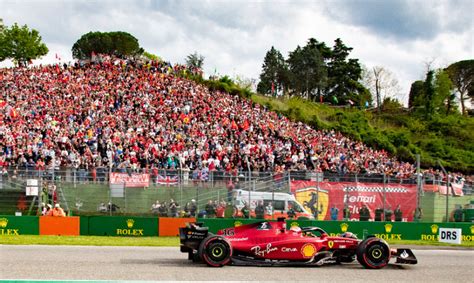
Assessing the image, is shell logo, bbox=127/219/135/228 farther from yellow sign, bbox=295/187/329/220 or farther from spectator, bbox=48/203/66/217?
yellow sign, bbox=295/187/329/220

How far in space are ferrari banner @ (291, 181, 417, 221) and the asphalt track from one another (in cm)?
796

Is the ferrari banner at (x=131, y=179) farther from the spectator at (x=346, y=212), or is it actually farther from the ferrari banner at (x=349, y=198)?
the spectator at (x=346, y=212)

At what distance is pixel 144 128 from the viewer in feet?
119

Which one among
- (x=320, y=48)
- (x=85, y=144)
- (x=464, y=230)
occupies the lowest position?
(x=464, y=230)

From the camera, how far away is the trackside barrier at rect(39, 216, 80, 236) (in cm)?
2192

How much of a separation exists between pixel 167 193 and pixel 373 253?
11.6 m

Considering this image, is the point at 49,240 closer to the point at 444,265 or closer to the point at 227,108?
the point at 444,265

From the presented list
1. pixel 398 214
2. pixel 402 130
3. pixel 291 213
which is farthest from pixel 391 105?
pixel 291 213

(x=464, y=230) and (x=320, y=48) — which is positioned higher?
(x=320, y=48)

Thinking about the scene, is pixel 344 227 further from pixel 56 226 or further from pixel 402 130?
pixel 402 130

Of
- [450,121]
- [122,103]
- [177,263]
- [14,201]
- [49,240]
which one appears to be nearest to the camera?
[177,263]

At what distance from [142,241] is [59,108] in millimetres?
20230

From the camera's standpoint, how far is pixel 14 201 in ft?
77.7

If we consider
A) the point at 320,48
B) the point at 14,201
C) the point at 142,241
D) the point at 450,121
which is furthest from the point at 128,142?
the point at 320,48
